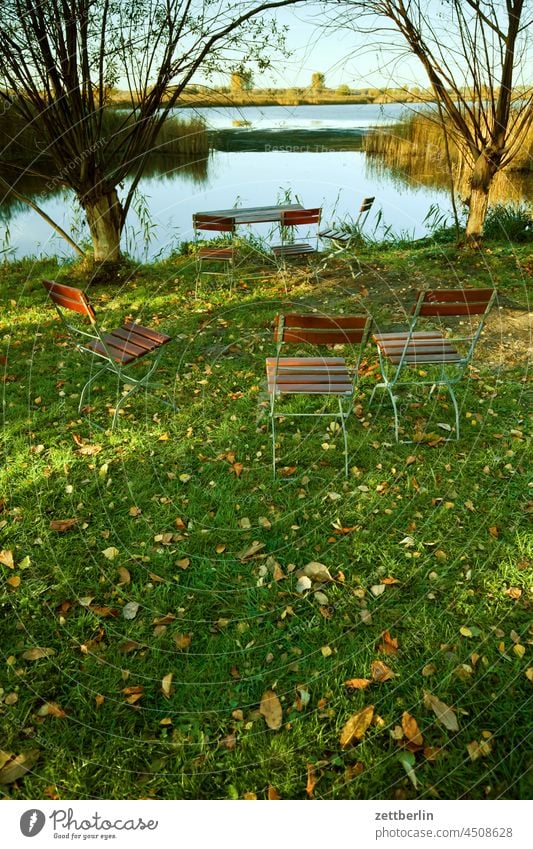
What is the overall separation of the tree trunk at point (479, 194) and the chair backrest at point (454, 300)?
559 centimetres

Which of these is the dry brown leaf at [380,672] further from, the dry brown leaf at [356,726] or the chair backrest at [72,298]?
the chair backrest at [72,298]

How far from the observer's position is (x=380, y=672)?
2588 mm

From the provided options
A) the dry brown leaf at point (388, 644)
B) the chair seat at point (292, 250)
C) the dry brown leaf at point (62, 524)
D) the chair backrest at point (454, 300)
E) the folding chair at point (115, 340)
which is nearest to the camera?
the dry brown leaf at point (388, 644)

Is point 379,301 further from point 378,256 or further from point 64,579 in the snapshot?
point 64,579

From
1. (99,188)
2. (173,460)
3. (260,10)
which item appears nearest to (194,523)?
(173,460)

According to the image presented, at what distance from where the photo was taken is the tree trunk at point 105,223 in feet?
25.0

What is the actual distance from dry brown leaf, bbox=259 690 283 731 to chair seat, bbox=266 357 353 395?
196 centimetres

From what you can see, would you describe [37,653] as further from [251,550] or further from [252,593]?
[251,550]

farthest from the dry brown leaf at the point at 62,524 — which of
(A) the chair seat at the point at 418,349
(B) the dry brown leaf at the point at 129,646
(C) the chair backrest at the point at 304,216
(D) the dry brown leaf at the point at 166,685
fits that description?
(C) the chair backrest at the point at 304,216

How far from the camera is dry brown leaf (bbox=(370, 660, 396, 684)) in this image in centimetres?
256

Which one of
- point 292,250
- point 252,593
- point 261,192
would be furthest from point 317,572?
point 261,192

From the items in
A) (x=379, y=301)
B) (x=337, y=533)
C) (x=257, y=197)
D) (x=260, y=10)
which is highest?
(x=260, y=10)

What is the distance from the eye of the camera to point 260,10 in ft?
21.5

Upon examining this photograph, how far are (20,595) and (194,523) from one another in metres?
1.09
